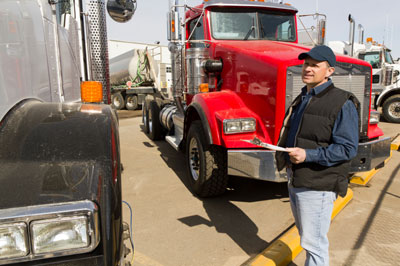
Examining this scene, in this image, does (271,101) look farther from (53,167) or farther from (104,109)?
(53,167)

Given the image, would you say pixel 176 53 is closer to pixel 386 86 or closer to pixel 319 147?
pixel 319 147

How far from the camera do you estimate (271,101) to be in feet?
10.6

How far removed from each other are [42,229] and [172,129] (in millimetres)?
5199

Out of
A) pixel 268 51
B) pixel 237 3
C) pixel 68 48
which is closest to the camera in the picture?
pixel 68 48

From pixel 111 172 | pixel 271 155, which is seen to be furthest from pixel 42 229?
pixel 271 155

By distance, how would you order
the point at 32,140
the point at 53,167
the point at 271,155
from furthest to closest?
the point at 271,155
the point at 32,140
the point at 53,167

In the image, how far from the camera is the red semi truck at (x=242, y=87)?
3156 mm

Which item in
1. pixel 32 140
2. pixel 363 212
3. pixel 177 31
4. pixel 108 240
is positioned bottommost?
pixel 363 212

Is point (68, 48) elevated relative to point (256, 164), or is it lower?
elevated

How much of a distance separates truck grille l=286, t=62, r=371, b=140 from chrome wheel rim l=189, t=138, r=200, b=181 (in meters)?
1.48

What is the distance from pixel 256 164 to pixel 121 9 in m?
2.00

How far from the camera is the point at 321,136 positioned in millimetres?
1800

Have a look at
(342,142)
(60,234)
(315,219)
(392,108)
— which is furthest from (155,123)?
(392,108)

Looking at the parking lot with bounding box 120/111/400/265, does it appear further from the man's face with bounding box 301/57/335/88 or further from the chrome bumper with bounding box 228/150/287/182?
the man's face with bounding box 301/57/335/88
